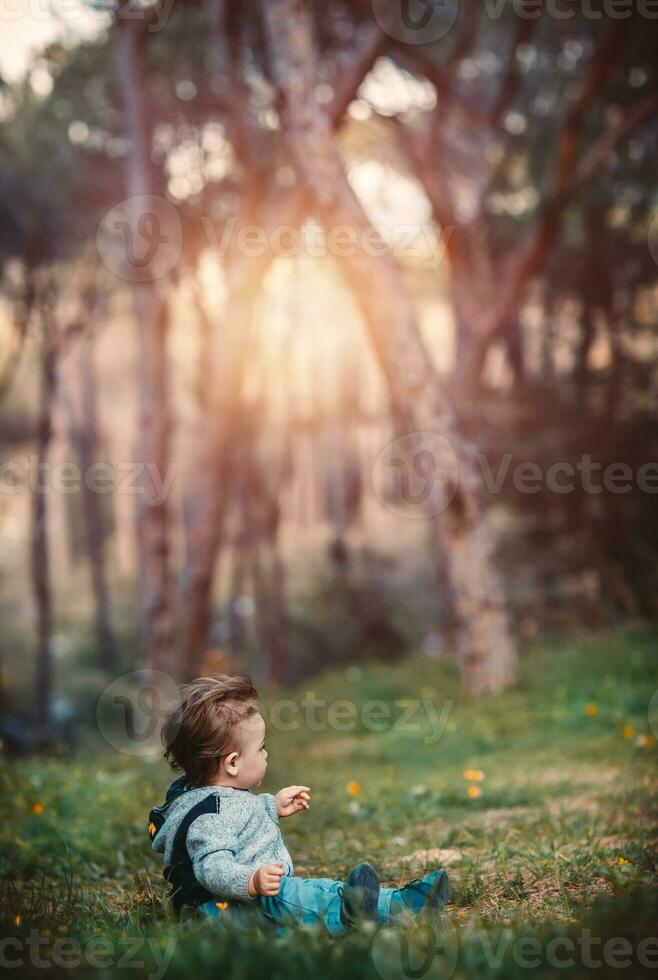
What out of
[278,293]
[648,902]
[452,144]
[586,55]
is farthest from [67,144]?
[648,902]

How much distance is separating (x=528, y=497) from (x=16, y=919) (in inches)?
488

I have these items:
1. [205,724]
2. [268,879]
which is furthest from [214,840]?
[205,724]

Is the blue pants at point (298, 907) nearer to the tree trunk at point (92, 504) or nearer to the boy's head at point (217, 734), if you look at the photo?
the boy's head at point (217, 734)

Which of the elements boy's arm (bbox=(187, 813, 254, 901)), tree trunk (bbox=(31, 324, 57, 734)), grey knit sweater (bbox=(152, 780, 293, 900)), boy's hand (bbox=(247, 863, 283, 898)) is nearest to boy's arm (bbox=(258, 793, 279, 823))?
grey knit sweater (bbox=(152, 780, 293, 900))

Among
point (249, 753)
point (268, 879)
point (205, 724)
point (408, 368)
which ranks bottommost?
point (268, 879)

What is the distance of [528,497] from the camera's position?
14.5 meters

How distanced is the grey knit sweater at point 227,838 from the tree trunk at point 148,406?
275 inches

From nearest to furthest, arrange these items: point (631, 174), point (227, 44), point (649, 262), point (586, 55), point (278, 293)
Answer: point (227, 44) < point (586, 55) < point (631, 174) < point (649, 262) < point (278, 293)

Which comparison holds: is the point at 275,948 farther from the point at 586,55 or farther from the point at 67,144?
the point at 67,144

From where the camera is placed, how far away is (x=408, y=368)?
848cm

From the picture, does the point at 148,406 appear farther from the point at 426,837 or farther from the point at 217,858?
the point at 217,858

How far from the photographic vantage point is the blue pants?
268 cm

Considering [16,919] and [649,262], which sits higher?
[649,262]

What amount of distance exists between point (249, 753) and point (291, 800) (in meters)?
0.23
